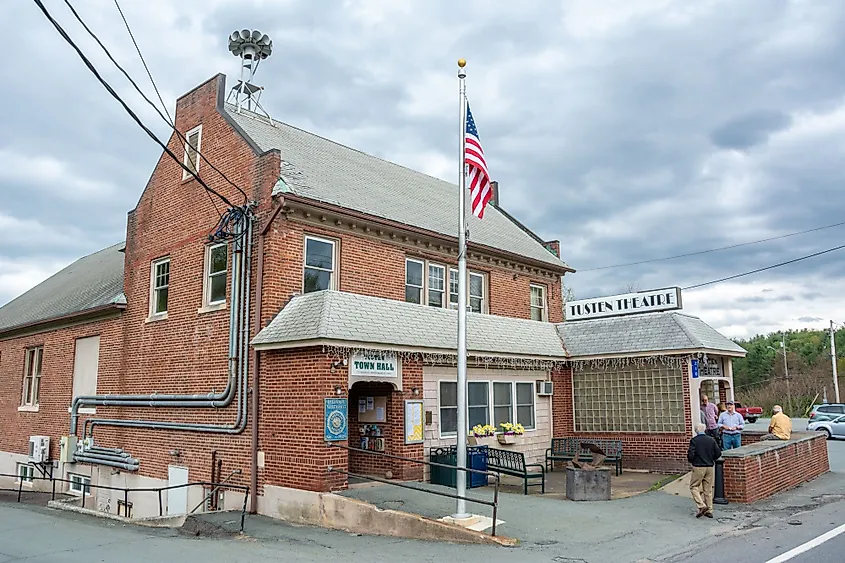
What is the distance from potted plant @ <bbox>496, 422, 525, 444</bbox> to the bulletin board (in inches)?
153

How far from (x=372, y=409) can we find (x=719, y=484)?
24.0 ft

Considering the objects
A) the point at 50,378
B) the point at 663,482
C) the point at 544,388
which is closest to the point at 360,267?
the point at 544,388

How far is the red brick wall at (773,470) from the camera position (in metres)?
13.2

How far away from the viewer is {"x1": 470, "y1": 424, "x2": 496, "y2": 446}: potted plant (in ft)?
54.8

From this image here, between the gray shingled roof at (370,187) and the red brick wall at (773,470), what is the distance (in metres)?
9.10

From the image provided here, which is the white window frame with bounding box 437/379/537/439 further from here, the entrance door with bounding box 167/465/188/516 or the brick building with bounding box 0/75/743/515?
the entrance door with bounding box 167/465/188/516

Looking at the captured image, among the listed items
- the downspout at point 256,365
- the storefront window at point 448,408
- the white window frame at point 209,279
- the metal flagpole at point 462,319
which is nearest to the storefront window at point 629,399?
the storefront window at point 448,408

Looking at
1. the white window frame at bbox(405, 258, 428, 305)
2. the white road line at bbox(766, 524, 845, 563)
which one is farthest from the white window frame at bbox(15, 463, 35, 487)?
the white road line at bbox(766, 524, 845, 563)

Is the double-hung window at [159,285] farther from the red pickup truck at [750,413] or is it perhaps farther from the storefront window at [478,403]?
the red pickup truck at [750,413]

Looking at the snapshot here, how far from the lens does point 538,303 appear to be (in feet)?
74.4

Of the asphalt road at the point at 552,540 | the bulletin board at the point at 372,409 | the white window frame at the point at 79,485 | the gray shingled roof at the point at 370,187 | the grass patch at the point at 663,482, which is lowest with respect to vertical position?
the white window frame at the point at 79,485

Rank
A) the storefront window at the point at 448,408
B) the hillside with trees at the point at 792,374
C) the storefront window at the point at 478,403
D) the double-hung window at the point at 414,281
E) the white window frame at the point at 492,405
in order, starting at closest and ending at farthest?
the white window frame at the point at 492,405, the storefront window at the point at 448,408, the storefront window at the point at 478,403, the double-hung window at the point at 414,281, the hillside with trees at the point at 792,374

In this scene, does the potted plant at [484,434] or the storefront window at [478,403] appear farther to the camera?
the storefront window at [478,403]

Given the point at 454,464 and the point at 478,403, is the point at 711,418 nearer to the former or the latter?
the point at 478,403
